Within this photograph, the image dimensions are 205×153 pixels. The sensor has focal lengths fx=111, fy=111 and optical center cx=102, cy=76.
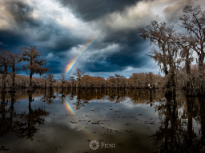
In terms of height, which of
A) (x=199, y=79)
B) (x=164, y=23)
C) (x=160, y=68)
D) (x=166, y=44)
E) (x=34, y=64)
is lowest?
(x=199, y=79)

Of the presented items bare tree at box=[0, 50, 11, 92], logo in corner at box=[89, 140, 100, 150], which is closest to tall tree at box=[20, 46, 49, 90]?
bare tree at box=[0, 50, 11, 92]

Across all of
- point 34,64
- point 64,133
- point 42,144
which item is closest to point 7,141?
point 42,144

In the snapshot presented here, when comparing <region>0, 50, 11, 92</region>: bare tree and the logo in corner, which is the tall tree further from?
the logo in corner

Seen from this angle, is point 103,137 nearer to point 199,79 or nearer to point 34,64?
point 199,79

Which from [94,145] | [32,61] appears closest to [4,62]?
[32,61]

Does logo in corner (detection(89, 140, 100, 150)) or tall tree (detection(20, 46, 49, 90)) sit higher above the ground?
tall tree (detection(20, 46, 49, 90))

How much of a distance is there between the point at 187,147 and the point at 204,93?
2115 cm

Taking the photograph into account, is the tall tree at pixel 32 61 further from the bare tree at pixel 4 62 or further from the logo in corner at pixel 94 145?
the logo in corner at pixel 94 145

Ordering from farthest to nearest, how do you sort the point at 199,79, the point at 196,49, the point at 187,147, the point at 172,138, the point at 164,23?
the point at 164,23 < the point at 196,49 < the point at 199,79 < the point at 172,138 < the point at 187,147

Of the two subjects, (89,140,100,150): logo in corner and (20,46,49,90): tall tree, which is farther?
(20,46,49,90): tall tree

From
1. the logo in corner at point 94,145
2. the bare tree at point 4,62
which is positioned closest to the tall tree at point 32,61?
the bare tree at point 4,62

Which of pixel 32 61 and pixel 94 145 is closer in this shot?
pixel 94 145

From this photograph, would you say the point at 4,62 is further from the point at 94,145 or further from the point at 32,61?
the point at 94,145

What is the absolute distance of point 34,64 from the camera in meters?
29.4
